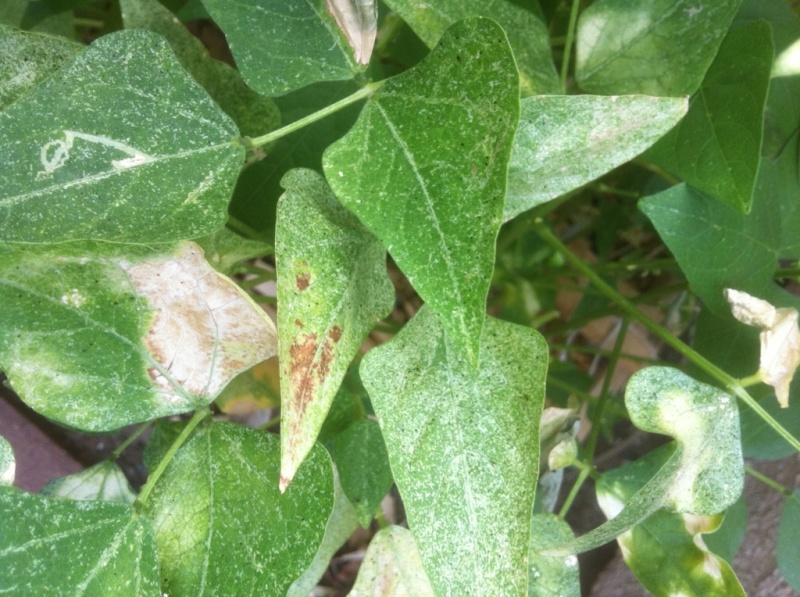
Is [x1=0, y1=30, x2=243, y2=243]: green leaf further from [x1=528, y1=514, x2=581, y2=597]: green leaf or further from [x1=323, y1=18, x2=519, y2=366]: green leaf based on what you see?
[x1=528, y1=514, x2=581, y2=597]: green leaf

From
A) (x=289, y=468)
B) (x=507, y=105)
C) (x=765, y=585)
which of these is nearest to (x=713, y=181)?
(x=507, y=105)

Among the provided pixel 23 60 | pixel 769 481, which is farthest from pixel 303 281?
pixel 769 481

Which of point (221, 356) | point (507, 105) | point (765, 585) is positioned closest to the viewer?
point (507, 105)

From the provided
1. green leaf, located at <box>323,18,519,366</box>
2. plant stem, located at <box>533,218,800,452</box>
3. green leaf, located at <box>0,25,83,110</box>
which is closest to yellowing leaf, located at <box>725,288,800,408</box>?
plant stem, located at <box>533,218,800,452</box>

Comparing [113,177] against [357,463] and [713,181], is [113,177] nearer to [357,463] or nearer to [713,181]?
A: [357,463]

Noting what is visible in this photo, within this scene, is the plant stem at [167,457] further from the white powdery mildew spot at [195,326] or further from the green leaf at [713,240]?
the green leaf at [713,240]

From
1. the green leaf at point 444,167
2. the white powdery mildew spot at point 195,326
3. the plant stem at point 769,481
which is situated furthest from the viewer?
the plant stem at point 769,481

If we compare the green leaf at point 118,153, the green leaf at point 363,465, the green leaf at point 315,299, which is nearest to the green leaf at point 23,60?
the green leaf at point 118,153
